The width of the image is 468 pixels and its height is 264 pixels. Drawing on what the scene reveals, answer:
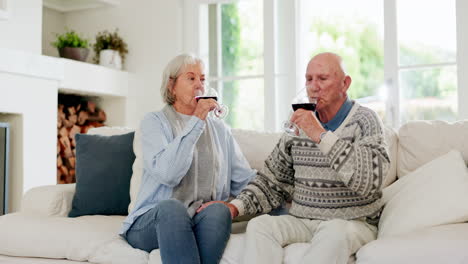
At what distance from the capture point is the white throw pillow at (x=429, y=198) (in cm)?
206

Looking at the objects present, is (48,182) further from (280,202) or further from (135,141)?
(280,202)

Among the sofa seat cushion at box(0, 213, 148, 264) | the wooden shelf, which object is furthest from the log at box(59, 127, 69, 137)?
the sofa seat cushion at box(0, 213, 148, 264)

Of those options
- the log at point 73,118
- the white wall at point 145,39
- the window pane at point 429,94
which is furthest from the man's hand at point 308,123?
the log at point 73,118

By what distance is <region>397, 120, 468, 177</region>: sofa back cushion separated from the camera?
8.10 ft

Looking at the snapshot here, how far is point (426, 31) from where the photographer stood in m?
4.62

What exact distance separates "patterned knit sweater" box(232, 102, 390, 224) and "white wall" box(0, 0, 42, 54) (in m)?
3.07

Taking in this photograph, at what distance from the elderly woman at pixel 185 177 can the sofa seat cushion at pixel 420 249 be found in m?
0.52

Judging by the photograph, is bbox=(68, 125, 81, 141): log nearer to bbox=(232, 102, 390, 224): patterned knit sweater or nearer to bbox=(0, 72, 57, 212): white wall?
bbox=(0, 72, 57, 212): white wall

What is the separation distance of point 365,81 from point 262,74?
457cm

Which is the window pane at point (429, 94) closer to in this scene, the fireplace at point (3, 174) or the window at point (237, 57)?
the window at point (237, 57)

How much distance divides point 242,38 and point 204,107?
10.5ft

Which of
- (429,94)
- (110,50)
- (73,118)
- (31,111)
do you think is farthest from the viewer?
(110,50)

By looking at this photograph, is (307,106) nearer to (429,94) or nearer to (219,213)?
(219,213)

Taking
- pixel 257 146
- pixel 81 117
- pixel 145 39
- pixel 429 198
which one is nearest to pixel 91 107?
pixel 81 117
